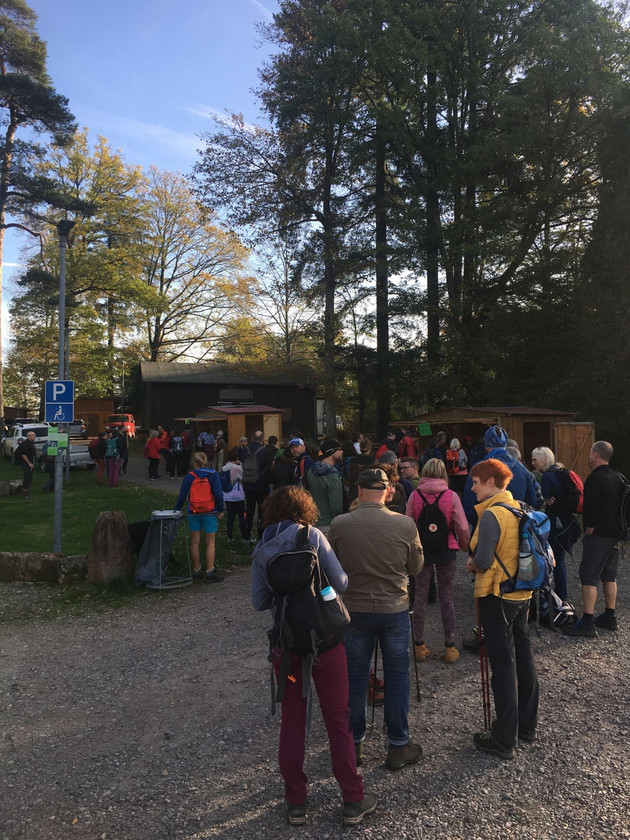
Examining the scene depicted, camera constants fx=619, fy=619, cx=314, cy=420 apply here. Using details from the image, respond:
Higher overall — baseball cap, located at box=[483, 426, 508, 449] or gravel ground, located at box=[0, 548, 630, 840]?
baseball cap, located at box=[483, 426, 508, 449]

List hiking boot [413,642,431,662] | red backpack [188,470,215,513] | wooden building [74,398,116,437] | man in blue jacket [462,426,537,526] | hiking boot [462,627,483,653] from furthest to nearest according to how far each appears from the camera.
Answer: wooden building [74,398,116,437] → red backpack [188,470,215,513] → hiking boot [462,627,483,653] → man in blue jacket [462,426,537,526] → hiking boot [413,642,431,662]

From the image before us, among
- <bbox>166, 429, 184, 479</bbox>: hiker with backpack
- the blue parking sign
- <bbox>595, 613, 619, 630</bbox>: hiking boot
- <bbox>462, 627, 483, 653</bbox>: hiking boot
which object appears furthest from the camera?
<bbox>166, 429, 184, 479</bbox>: hiker with backpack

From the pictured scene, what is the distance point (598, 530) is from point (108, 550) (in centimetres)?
614

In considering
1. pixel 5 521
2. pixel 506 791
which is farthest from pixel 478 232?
pixel 506 791

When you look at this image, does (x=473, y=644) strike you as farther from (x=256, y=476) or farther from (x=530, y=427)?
(x=530, y=427)

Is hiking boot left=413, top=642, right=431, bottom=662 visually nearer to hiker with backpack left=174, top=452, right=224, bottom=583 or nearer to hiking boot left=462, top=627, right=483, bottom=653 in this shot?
hiking boot left=462, top=627, right=483, bottom=653

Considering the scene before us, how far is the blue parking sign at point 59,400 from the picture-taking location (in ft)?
31.1

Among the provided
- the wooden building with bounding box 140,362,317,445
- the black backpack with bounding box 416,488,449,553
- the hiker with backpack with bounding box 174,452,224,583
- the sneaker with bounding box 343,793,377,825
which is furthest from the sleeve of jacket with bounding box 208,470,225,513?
the wooden building with bounding box 140,362,317,445

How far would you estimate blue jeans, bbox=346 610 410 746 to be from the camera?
3.80m

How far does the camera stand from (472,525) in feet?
23.4

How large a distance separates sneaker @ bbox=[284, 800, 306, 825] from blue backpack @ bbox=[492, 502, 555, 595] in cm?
173

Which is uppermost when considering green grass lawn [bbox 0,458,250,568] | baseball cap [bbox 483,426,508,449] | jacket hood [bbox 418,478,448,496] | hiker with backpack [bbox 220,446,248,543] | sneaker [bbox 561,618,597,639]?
baseball cap [bbox 483,426,508,449]

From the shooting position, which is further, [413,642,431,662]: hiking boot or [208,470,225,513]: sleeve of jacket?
[208,470,225,513]: sleeve of jacket

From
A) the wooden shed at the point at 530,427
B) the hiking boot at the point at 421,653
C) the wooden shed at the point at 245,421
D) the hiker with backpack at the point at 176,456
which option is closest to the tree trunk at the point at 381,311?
the wooden shed at the point at 245,421
